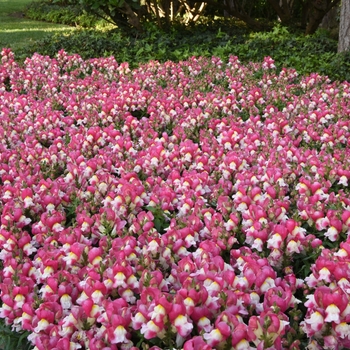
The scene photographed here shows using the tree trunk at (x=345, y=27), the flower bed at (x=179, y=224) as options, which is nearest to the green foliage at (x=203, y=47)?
the tree trunk at (x=345, y=27)

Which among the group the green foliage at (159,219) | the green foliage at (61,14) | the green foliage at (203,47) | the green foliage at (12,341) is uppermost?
the green foliage at (159,219)

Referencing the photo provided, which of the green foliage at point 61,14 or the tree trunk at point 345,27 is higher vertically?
the tree trunk at point 345,27

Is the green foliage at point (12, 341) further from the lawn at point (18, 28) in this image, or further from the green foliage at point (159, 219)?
the lawn at point (18, 28)

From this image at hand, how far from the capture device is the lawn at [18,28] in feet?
45.7

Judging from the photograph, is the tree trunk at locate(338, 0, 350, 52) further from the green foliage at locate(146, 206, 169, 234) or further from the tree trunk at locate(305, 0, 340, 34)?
the green foliage at locate(146, 206, 169, 234)

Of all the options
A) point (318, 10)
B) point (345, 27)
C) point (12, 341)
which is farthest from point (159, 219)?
point (318, 10)

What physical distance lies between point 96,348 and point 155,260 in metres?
0.66

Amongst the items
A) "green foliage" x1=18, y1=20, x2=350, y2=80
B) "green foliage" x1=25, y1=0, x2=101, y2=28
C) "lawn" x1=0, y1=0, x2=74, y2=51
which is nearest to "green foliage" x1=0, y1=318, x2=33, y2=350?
"green foliage" x1=18, y1=20, x2=350, y2=80

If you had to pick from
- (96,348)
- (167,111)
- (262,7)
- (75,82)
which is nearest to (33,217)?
(96,348)

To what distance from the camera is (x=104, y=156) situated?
423 cm

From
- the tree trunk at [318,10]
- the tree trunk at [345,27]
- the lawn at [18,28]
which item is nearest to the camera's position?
the tree trunk at [345,27]

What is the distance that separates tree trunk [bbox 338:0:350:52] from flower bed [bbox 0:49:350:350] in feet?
9.30

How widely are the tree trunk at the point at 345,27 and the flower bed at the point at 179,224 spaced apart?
112 inches

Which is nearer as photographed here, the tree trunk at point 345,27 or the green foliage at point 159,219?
the green foliage at point 159,219
